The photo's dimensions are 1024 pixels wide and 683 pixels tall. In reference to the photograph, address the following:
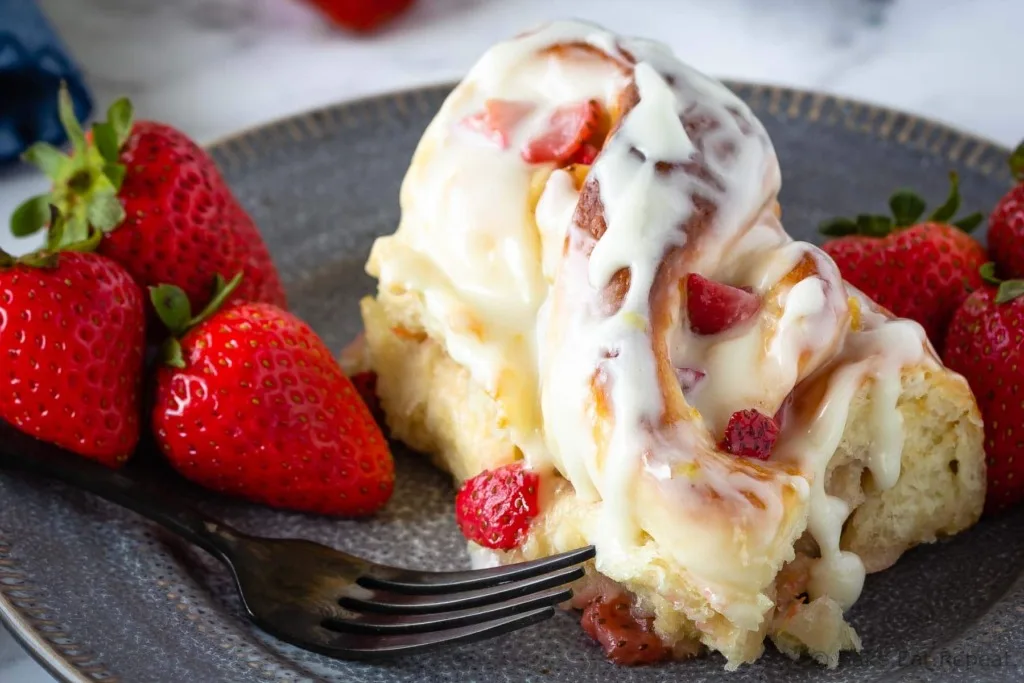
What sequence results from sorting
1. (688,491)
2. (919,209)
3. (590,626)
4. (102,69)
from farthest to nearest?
(102,69) < (919,209) < (590,626) < (688,491)

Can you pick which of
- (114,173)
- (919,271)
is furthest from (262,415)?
(919,271)

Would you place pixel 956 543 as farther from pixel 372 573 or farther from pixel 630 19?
pixel 630 19

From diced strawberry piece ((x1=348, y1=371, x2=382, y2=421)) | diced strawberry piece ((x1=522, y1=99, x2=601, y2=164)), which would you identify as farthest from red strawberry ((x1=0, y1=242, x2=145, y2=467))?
diced strawberry piece ((x1=522, y1=99, x2=601, y2=164))

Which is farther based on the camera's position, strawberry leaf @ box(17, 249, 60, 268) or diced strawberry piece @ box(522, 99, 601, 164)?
diced strawberry piece @ box(522, 99, 601, 164)

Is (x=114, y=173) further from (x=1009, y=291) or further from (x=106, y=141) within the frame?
(x=1009, y=291)

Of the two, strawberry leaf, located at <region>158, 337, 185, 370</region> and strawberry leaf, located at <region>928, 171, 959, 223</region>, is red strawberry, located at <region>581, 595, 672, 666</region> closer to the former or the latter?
strawberry leaf, located at <region>158, 337, 185, 370</region>

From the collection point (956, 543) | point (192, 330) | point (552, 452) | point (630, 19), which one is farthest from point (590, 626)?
point (630, 19)

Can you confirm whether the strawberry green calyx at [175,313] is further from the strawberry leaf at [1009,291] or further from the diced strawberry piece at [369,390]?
the strawberry leaf at [1009,291]
